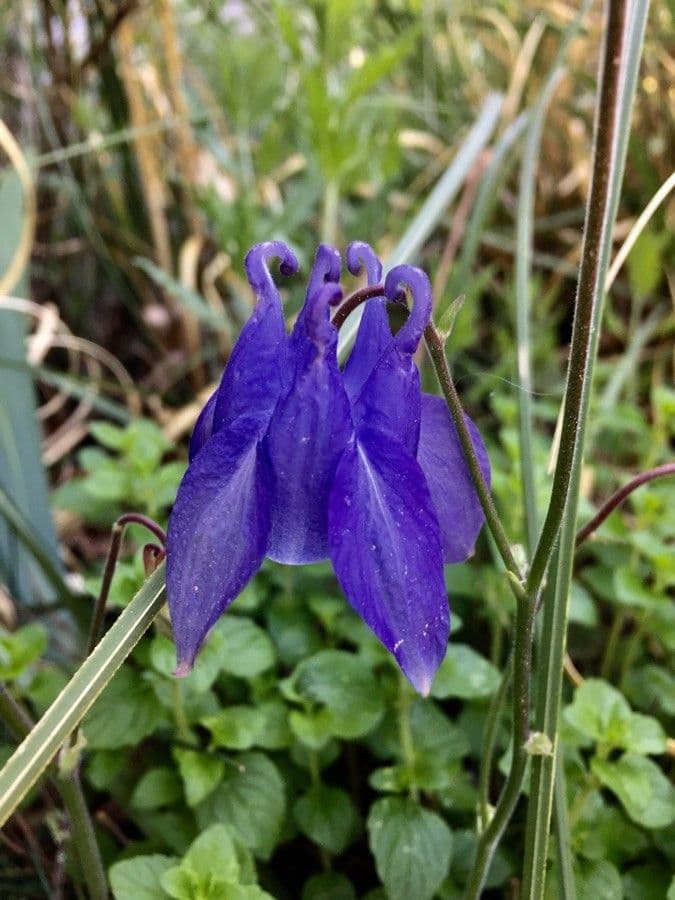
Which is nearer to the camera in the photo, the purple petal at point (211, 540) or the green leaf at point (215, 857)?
the purple petal at point (211, 540)

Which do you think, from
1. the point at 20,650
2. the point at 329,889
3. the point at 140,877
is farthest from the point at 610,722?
the point at 20,650

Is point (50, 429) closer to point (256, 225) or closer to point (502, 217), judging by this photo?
point (256, 225)

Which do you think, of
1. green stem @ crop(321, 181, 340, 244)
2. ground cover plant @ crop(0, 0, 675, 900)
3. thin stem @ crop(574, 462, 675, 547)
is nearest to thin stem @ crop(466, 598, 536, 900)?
ground cover plant @ crop(0, 0, 675, 900)

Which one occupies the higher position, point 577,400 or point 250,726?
point 577,400

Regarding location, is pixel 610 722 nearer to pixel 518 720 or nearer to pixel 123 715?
pixel 518 720

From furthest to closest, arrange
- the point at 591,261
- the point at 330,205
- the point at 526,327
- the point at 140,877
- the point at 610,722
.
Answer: the point at 330,205 → the point at 526,327 → the point at 610,722 → the point at 140,877 → the point at 591,261

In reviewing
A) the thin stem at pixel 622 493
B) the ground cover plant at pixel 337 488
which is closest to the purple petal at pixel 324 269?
the ground cover plant at pixel 337 488

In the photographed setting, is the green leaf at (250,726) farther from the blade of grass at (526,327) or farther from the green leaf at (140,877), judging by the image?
the blade of grass at (526,327)
